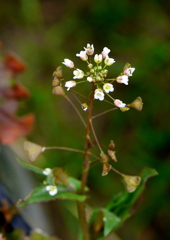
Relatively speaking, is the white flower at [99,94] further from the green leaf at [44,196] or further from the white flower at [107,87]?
the green leaf at [44,196]

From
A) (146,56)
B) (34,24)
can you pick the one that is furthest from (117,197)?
(34,24)

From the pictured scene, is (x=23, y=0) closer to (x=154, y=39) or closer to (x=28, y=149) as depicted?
(x=154, y=39)

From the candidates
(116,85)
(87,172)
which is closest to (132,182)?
(87,172)

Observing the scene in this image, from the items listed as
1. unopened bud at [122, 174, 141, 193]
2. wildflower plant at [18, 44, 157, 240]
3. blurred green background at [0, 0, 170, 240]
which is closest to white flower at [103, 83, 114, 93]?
wildflower plant at [18, 44, 157, 240]

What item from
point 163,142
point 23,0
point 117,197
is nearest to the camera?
point 117,197

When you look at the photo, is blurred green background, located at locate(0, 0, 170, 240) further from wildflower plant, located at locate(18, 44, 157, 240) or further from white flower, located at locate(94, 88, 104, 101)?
white flower, located at locate(94, 88, 104, 101)

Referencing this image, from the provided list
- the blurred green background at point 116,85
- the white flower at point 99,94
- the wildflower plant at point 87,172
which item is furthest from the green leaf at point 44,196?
the blurred green background at point 116,85

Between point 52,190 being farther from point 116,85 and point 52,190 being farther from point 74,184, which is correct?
point 116,85
